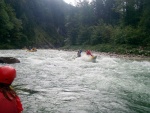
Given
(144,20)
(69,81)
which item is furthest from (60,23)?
(69,81)

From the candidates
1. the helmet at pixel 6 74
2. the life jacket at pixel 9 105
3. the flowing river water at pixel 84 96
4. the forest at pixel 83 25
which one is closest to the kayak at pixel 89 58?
the flowing river water at pixel 84 96

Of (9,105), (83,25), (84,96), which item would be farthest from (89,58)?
(83,25)

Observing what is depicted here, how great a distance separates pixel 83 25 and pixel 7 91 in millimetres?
73592

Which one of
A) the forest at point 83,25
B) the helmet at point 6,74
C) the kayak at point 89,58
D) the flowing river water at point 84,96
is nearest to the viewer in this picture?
the helmet at point 6,74

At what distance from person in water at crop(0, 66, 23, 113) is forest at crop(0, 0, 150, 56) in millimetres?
30912

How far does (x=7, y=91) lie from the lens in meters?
3.77

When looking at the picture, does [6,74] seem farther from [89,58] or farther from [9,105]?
[89,58]

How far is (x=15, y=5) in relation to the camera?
85.7 m

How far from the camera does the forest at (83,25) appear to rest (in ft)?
145

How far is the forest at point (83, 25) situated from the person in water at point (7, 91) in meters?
30.9

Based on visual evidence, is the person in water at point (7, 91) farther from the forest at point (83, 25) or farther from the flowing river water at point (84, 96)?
the forest at point (83, 25)

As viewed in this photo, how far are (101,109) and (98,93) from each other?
2.19 m

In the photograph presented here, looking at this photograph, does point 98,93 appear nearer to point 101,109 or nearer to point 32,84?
point 101,109

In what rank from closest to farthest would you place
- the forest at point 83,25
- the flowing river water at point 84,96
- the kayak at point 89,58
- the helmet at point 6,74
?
the helmet at point 6,74 → the flowing river water at point 84,96 → the kayak at point 89,58 → the forest at point 83,25
